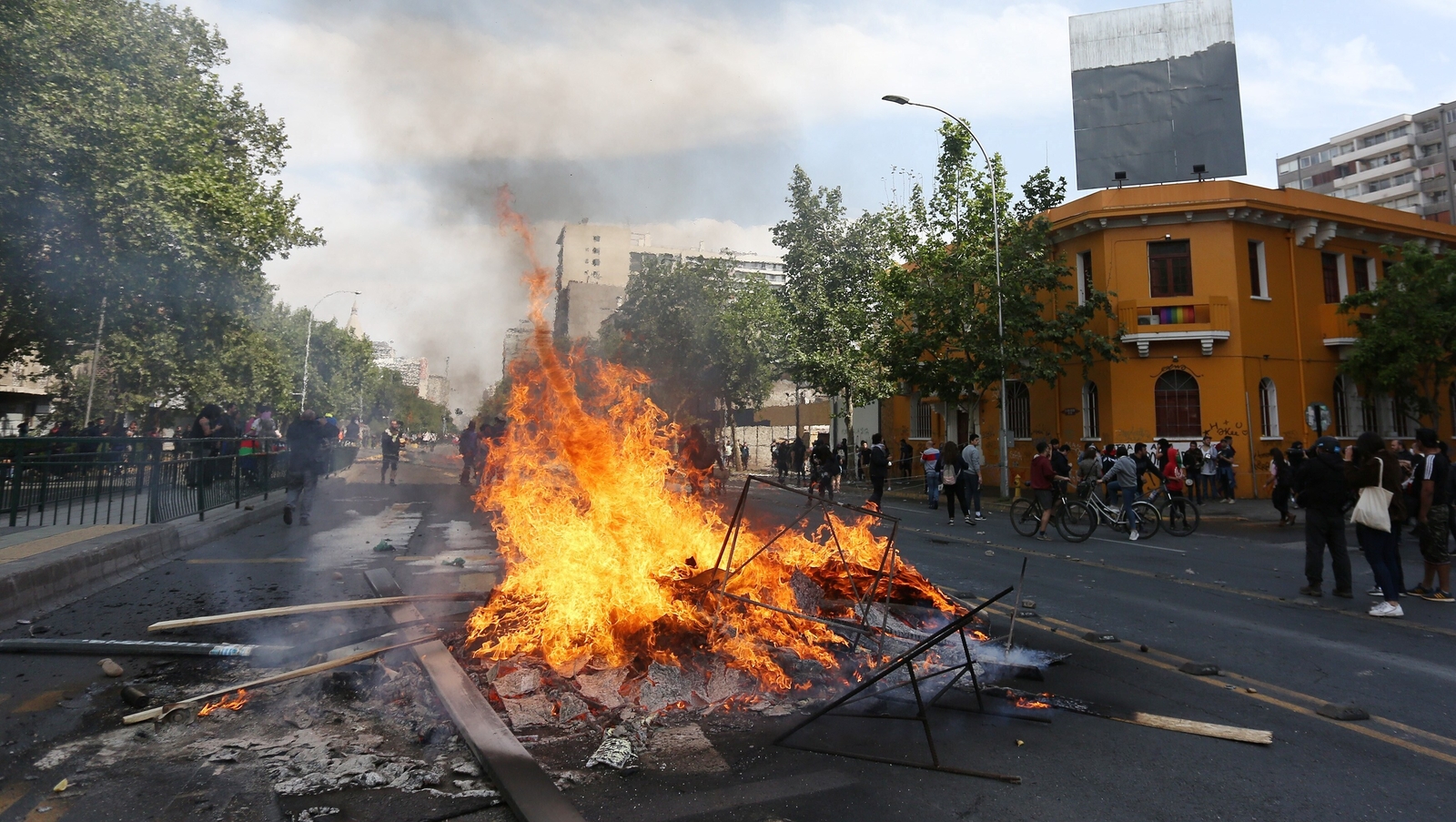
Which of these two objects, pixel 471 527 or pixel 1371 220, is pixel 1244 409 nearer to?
pixel 1371 220

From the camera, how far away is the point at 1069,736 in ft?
13.5

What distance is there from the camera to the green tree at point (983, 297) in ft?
72.3

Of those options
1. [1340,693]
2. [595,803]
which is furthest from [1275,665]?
[595,803]

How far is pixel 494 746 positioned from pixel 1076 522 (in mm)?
11928

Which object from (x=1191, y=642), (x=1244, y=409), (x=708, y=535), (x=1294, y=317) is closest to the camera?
(x=1191, y=642)

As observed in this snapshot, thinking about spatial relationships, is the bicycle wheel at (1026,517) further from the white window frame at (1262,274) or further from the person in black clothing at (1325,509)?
the white window frame at (1262,274)

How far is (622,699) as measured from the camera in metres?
4.45

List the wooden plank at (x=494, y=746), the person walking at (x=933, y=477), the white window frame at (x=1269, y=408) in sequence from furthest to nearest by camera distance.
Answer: the white window frame at (x=1269, y=408) < the person walking at (x=933, y=477) < the wooden plank at (x=494, y=746)

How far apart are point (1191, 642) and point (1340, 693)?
1.25 m

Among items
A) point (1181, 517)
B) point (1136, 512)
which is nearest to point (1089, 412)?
point (1181, 517)

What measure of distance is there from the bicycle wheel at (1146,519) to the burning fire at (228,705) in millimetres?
13646

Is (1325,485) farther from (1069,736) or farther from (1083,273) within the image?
(1083,273)

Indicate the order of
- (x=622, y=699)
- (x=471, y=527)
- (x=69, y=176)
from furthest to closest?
(x=69, y=176) → (x=471, y=527) → (x=622, y=699)

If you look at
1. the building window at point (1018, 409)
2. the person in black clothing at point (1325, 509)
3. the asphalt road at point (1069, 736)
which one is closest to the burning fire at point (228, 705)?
the asphalt road at point (1069, 736)
